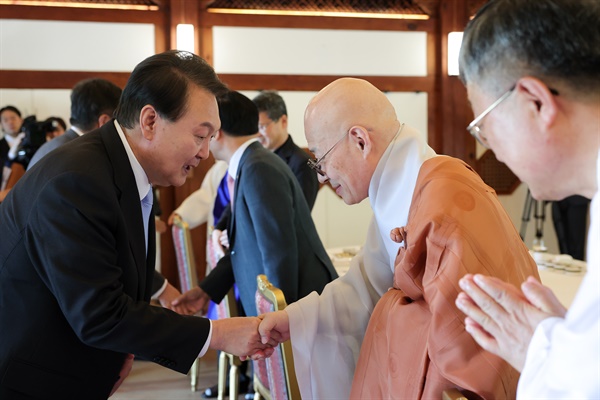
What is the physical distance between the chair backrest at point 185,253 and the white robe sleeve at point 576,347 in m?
3.19

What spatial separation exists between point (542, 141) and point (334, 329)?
40.1 inches

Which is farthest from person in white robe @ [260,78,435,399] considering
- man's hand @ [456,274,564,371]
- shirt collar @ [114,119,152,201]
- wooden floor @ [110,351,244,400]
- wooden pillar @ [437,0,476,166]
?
wooden pillar @ [437,0,476,166]

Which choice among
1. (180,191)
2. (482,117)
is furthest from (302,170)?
(482,117)

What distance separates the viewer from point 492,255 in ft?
4.15

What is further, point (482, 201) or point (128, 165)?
point (128, 165)

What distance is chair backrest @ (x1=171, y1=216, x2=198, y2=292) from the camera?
13.0 feet

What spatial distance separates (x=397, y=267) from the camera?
136 centimetres

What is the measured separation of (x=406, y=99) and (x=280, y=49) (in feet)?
4.32

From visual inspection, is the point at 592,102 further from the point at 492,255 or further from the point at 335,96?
the point at 335,96

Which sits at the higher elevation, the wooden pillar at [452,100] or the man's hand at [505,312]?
the wooden pillar at [452,100]

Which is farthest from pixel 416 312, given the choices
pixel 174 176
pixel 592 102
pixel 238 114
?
pixel 238 114

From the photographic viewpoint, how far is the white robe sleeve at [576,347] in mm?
845

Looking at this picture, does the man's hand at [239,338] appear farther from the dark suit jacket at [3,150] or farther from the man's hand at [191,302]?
the dark suit jacket at [3,150]

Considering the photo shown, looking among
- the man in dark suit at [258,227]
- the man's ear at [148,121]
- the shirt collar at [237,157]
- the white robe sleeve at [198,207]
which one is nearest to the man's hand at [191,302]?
the man in dark suit at [258,227]
